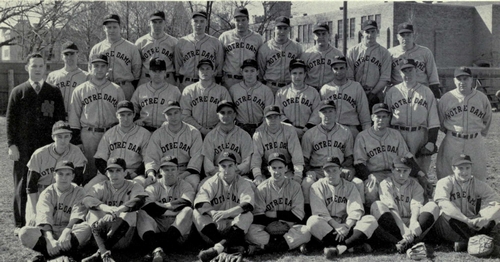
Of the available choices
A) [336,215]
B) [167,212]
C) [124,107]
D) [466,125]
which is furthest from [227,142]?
[466,125]

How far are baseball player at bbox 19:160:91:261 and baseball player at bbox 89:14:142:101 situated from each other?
2.05 m

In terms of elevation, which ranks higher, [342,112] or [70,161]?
[342,112]

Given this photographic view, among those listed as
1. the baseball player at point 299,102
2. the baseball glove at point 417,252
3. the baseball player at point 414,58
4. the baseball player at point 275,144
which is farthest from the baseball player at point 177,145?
the baseball player at point 414,58

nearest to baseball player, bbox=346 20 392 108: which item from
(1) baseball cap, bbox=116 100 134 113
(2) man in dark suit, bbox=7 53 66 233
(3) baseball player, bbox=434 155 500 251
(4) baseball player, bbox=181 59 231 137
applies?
(3) baseball player, bbox=434 155 500 251

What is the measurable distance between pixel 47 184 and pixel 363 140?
13.7ft

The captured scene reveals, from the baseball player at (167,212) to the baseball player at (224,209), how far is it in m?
0.15

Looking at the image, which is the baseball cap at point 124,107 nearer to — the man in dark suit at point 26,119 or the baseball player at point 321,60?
the man in dark suit at point 26,119

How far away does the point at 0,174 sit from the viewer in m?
11.1

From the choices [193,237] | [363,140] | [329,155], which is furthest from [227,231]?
[363,140]

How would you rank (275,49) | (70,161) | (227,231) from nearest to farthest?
(227,231) → (70,161) → (275,49)

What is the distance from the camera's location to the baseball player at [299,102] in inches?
281

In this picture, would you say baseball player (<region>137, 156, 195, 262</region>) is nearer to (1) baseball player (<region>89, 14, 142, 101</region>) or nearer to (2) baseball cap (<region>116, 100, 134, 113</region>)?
(2) baseball cap (<region>116, 100, 134, 113</region>)

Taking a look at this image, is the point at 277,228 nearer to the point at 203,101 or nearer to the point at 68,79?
the point at 203,101

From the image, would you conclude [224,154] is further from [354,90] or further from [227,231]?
[354,90]
